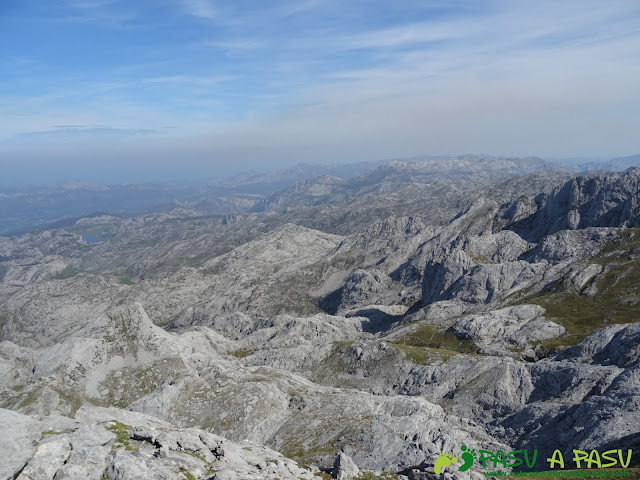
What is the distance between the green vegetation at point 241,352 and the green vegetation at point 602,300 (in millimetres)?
96907

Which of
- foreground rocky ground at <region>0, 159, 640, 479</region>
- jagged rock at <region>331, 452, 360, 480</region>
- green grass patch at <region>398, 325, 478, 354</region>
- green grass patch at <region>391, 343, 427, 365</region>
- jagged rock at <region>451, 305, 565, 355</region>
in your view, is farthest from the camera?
green grass patch at <region>398, 325, 478, 354</region>

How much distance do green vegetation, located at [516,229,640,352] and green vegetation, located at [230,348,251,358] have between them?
9691cm

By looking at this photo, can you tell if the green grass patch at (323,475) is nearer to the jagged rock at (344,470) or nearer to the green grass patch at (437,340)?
the jagged rock at (344,470)

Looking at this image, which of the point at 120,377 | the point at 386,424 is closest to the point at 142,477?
the point at 386,424

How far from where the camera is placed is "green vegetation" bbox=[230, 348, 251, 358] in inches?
5709

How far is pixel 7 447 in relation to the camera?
36.3m

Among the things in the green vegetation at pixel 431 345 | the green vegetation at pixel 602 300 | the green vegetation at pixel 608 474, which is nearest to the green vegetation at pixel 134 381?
the green vegetation at pixel 431 345

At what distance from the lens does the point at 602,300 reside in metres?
119

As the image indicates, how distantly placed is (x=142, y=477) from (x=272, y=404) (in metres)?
48.0

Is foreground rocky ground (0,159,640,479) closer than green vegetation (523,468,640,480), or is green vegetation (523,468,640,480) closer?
green vegetation (523,468,640,480)

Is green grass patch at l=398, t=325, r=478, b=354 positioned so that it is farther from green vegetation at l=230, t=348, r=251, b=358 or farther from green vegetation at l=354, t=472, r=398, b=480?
green vegetation at l=354, t=472, r=398, b=480

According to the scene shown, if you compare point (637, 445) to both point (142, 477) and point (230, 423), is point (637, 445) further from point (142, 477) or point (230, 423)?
point (230, 423)

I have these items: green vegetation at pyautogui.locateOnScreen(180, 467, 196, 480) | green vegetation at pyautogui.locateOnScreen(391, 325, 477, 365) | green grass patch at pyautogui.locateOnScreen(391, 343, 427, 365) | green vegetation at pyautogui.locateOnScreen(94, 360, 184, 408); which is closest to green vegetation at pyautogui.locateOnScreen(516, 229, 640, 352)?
green vegetation at pyautogui.locateOnScreen(391, 325, 477, 365)

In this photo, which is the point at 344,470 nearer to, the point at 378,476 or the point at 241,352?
the point at 378,476
